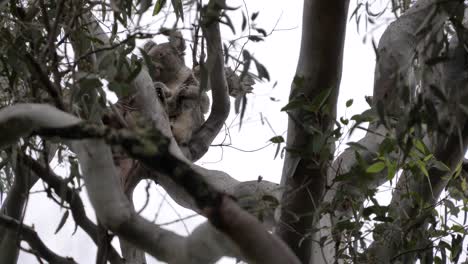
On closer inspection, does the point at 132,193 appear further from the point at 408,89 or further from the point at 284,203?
the point at 408,89

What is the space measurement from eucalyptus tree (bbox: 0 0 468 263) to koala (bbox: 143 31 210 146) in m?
0.65

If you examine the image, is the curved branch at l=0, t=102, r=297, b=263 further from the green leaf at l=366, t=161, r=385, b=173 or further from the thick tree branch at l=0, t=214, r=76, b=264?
the green leaf at l=366, t=161, r=385, b=173

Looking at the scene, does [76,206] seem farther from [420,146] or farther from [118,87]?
[420,146]

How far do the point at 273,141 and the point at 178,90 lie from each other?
1.41 meters

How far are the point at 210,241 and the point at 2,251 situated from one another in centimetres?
87

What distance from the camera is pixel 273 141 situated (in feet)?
7.10

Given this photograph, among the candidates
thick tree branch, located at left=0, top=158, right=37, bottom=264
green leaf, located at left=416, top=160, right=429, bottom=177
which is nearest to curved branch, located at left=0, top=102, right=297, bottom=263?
thick tree branch, located at left=0, top=158, right=37, bottom=264

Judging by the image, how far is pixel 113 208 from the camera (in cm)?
140

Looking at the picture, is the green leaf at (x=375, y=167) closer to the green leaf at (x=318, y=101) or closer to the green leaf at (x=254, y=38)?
the green leaf at (x=318, y=101)

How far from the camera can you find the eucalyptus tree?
1.37 meters

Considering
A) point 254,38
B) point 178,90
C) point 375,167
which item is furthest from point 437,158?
point 178,90

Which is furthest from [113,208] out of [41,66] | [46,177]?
[41,66]

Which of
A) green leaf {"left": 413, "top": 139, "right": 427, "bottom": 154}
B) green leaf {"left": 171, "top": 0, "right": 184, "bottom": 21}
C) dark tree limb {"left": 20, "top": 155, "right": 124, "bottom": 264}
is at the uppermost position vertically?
green leaf {"left": 171, "top": 0, "right": 184, "bottom": 21}

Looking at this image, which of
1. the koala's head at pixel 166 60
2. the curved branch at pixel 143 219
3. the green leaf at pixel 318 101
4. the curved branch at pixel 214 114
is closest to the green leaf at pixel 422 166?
the green leaf at pixel 318 101
